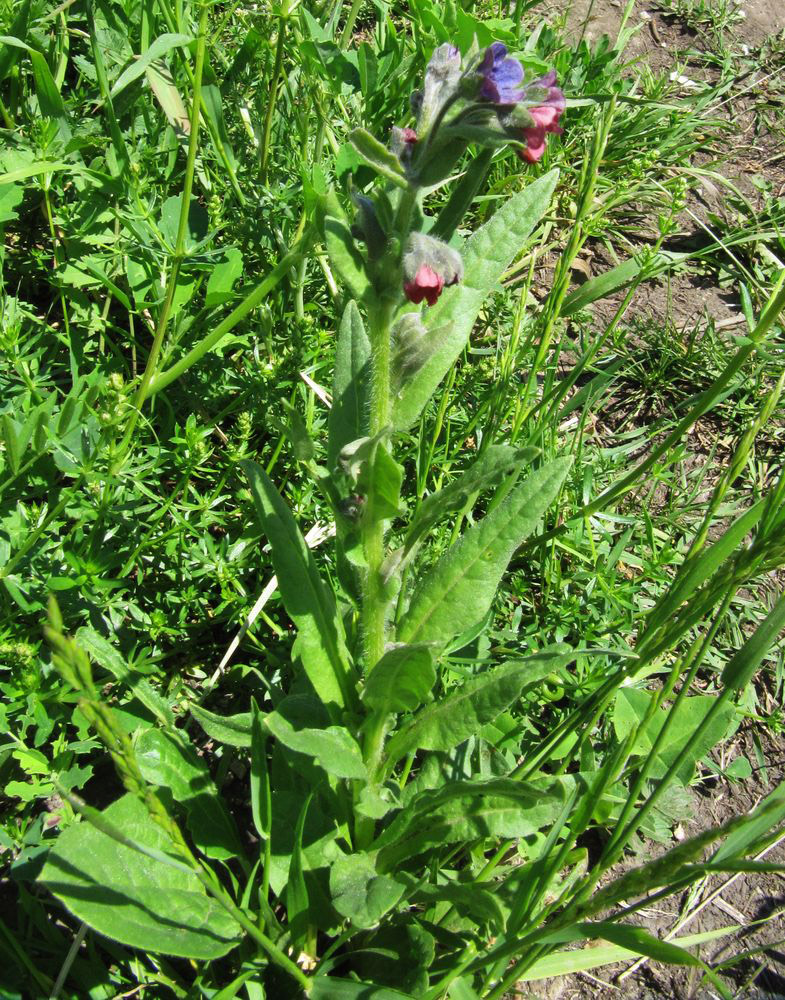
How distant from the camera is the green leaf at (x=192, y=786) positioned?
7.34ft

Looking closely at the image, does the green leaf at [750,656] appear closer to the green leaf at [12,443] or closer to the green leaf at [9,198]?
the green leaf at [12,443]

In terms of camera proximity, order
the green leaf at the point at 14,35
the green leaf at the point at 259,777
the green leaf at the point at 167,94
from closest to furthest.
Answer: the green leaf at the point at 259,777, the green leaf at the point at 14,35, the green leaf at the point at 167,94

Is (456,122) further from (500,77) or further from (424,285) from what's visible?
(424,285)

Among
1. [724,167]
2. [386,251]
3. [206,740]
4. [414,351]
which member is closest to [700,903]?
[206,740]

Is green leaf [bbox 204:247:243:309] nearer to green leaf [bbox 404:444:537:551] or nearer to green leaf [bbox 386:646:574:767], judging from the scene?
green leaf [bbox 404:444:537:551]

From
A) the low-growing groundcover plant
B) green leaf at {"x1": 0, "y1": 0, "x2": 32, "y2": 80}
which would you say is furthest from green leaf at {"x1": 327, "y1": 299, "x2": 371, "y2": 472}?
green leaf at {"x1": 0, "y1": 0, "x2": 32, "y2": 80}

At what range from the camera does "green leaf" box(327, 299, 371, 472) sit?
221 cm

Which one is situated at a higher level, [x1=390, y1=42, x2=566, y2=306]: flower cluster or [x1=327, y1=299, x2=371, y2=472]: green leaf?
[x1=390, y1=42, x2=566, y2=306]: flower cluster

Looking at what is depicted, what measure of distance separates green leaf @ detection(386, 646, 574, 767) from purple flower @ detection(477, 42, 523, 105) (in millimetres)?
1123

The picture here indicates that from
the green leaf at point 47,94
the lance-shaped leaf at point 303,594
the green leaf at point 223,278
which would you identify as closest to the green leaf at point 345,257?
the lance-shaped leaf at point 303,594

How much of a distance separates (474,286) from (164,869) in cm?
152

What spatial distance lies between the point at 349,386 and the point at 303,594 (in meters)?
0.52

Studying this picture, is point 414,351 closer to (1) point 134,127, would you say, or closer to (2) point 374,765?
(2) point 374,765

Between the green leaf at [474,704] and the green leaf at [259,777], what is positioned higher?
the green leaf at [474,704]
